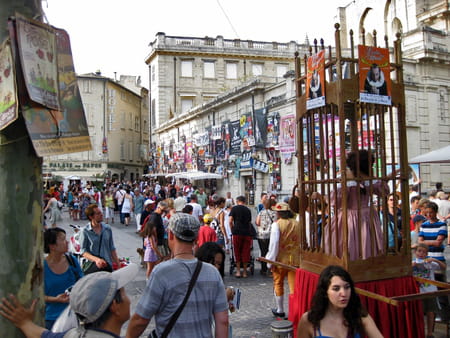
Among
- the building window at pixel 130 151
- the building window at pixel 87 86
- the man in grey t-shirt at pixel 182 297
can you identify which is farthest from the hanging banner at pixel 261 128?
the building window at pixel 130 151

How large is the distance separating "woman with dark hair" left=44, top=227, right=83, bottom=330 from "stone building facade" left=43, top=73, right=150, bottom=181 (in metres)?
36.4

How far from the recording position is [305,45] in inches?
1645

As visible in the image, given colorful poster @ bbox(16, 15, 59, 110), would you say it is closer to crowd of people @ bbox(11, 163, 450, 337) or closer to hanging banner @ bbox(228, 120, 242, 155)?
crowd of people @ bbox(11, 163, 450, 337)

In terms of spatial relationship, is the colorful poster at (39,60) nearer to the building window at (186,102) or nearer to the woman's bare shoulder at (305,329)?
the woman's bare shoulder at (305,329)

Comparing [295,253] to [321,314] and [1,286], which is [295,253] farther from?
[1,286]

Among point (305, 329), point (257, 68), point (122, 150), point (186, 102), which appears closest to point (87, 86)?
point (122, 150)

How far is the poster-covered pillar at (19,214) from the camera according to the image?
231 centimetres

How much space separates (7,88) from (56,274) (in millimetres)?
2009

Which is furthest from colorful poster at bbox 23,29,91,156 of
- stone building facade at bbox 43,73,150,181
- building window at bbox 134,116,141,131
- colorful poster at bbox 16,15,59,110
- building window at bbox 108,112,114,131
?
building window at bbox 134,116,141,131

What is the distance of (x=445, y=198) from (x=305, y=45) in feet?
110

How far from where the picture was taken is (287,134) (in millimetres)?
20328

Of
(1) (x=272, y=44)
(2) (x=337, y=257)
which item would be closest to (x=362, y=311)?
(2) (x=337, y=257)

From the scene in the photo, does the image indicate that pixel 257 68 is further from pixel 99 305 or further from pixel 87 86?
pixel 99 305

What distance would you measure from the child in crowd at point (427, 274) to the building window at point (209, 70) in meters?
35.7
